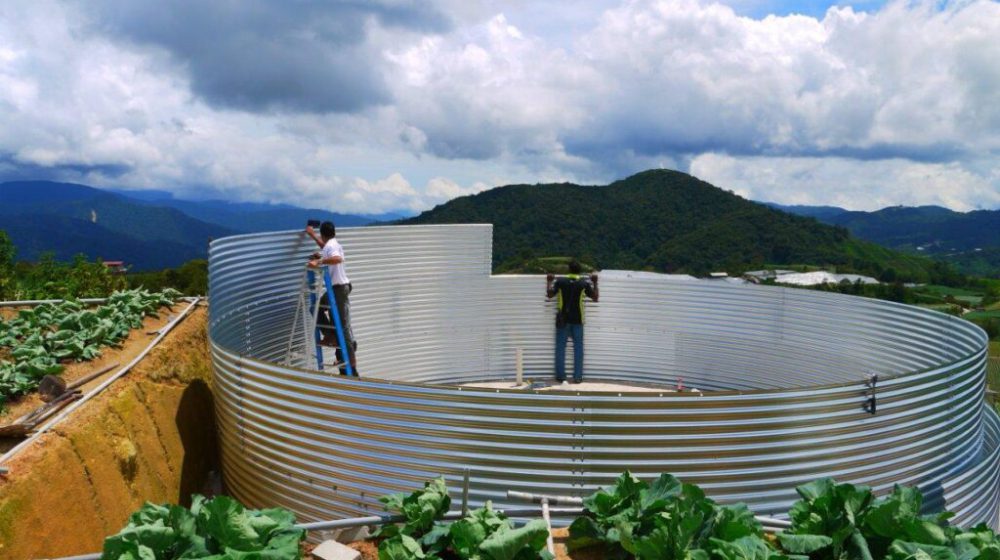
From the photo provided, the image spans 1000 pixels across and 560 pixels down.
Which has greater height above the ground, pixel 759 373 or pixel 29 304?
pixel 29 304

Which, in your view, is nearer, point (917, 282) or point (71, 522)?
point (71, 522)

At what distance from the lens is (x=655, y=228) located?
7412 cm

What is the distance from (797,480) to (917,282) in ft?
267

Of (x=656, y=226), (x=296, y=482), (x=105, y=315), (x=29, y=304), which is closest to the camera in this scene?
(x=296, y=482)

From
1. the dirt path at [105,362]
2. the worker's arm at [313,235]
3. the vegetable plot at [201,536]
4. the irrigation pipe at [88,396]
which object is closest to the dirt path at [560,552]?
the vegetable plot at [201,536]

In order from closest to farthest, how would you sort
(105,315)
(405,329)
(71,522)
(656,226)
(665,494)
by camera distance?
(665,494)
(71,522)
(105,315)
(405,329)
(656,226)

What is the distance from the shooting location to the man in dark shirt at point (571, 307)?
47.2 ft

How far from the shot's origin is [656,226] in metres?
74.4

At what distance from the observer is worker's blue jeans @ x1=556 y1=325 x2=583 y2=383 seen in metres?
14.8

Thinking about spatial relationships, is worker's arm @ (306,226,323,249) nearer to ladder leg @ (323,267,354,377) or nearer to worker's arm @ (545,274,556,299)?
ladder leg @ (323,267,354,377)

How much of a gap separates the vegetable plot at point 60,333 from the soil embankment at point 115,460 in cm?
53

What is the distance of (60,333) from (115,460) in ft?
10.9

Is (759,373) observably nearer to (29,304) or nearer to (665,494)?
(665,494)

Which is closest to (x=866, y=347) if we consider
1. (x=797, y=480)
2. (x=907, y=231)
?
(x=797, y=480)
